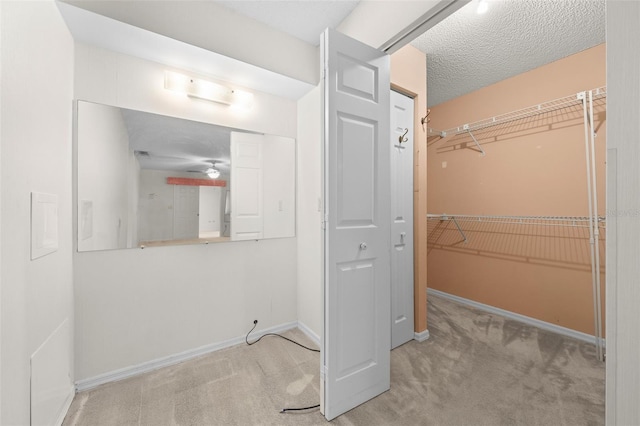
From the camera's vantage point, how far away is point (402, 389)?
62.8 inches

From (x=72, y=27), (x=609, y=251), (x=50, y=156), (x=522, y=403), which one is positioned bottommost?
(x=522, y=403)

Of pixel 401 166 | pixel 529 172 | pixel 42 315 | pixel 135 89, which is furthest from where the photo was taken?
pixel 529 172

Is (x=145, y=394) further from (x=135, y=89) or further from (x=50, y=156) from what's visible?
(x=135, y=89)

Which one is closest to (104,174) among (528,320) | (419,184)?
(419,184)

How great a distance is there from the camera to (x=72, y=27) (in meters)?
1.45

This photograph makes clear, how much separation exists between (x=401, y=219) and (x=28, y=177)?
2306 mm

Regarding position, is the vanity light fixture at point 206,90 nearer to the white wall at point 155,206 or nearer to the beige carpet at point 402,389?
the white wall at point 155,206

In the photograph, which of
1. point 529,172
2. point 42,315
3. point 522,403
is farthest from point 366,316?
point 529,172

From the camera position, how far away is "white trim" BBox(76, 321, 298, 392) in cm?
159

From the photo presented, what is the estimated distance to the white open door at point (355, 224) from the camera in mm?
1343

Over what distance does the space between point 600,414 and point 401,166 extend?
199 cm

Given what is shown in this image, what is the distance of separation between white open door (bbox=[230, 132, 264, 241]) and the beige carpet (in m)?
1.04

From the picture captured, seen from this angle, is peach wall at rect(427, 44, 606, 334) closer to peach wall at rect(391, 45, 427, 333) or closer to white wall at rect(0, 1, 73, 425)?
peach wall at rect(391, 45, 427, 333)

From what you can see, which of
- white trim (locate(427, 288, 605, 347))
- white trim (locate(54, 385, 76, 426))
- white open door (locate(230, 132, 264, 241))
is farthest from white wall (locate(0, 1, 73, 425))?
white trim (locate(427, 288, 605, 347))
